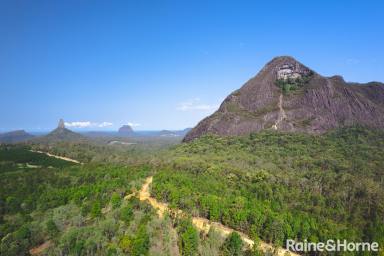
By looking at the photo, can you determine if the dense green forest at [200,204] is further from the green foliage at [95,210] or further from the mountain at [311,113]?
the mountain at [311,113]

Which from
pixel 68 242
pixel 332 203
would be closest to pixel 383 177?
pixel 332 203

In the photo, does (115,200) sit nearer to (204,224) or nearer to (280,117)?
(204,224)

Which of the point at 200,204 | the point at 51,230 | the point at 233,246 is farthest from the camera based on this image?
the point at 200,204

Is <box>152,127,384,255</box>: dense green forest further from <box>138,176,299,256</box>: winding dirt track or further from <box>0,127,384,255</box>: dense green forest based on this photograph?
<box>138,176,299,256</box>: winding dirt track

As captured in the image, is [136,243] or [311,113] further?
[311,113]

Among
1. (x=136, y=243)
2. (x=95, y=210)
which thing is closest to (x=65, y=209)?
(x=95, y=210)

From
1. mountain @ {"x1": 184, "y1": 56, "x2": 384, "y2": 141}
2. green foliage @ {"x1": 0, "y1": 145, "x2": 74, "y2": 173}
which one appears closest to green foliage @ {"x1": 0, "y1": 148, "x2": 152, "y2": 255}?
green foliage @ {"x1": 0, "y1": 145, "x2": 74, "y2": 173}

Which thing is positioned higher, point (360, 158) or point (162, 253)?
point (360, 158)

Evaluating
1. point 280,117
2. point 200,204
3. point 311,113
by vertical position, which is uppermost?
point 311,113

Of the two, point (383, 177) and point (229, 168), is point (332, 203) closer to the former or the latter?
point (383, 177)
